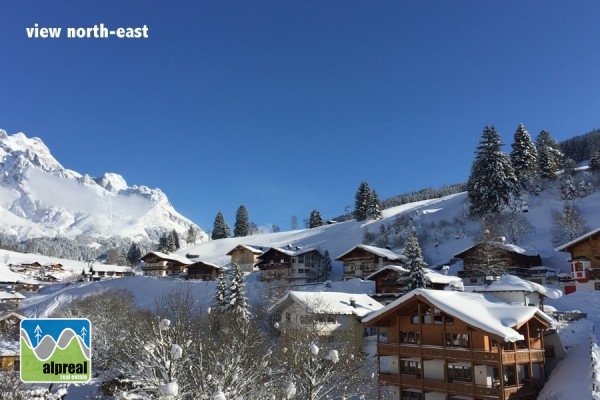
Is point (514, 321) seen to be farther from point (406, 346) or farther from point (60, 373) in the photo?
point (60, 373)

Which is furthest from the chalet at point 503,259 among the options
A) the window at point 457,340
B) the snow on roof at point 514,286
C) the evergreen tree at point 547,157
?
the window at point 457,340

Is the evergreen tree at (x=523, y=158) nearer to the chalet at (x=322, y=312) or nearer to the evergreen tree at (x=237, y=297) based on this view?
the chalet at (x=322, y=312)

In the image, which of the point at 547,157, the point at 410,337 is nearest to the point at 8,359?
the point at 410,337

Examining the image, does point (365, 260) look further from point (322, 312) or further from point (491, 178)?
point (322, 312)

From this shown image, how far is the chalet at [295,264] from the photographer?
281ft

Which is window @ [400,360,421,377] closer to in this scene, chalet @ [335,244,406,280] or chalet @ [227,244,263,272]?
chalet @ [335,244,406,280]

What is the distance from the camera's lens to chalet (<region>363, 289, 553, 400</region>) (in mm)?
30500

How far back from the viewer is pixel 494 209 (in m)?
82.4

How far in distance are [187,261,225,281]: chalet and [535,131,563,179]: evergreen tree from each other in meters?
62.2

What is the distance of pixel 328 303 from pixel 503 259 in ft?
93.4

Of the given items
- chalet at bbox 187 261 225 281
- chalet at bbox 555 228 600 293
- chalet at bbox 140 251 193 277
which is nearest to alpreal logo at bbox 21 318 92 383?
chalet at bbox 555 228 600 293

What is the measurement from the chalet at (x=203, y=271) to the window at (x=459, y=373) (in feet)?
213

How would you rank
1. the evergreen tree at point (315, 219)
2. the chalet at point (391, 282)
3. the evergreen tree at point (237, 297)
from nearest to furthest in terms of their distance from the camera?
the evergreen tree at point (237, 297) → the chalet at point (391, 282) → the evergreen tree at point (315, 219)

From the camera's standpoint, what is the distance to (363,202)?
111 m
